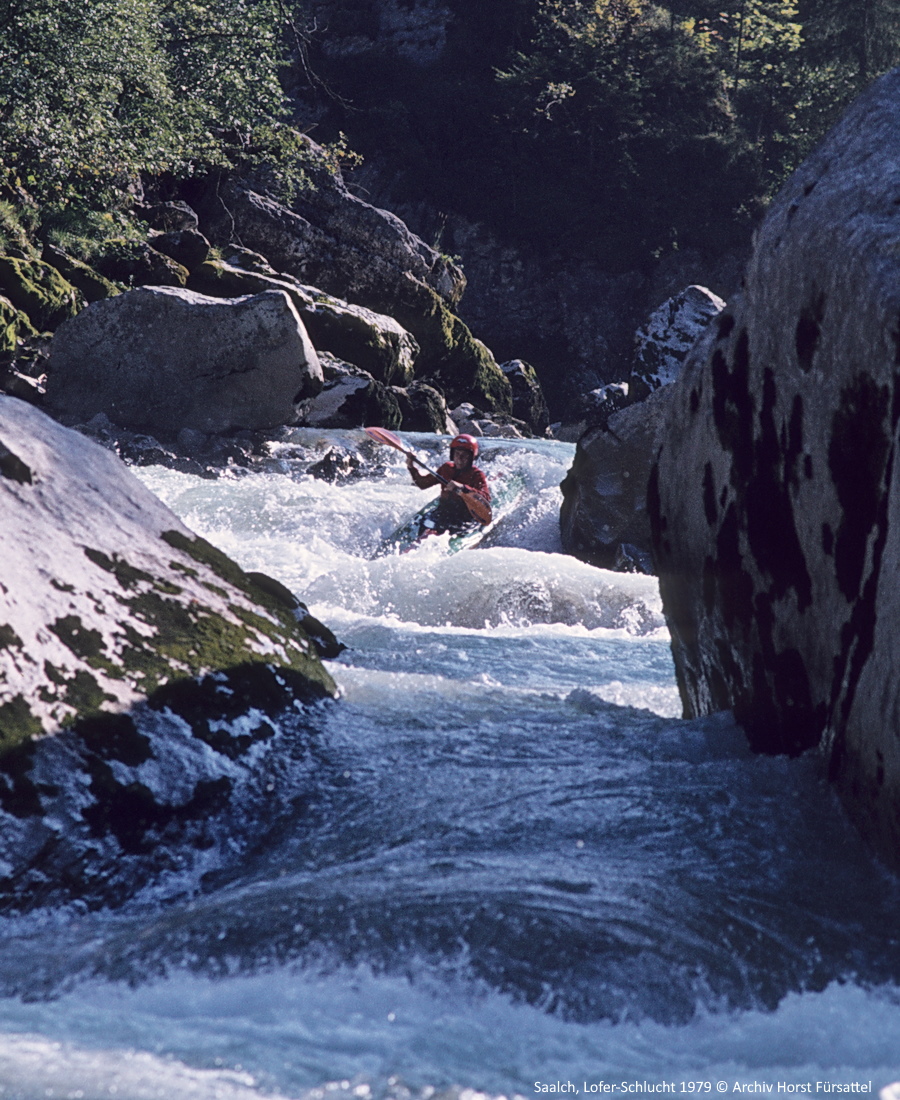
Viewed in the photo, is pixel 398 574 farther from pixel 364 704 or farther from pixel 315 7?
pixel 315 7

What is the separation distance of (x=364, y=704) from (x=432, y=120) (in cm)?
3303

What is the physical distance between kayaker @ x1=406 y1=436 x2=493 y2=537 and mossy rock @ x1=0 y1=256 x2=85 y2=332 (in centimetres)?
679

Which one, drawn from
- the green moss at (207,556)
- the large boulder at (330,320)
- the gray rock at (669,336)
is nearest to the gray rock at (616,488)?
the gray rock at (669,336)

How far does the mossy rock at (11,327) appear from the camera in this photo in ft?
39.2

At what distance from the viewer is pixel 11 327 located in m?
12.1

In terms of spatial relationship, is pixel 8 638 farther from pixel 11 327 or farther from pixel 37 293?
pixel 37 293

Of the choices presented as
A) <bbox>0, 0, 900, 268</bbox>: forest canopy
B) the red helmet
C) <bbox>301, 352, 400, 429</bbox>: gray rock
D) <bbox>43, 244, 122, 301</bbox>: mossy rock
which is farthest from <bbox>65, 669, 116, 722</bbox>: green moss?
<bbox>0, 0, 900, 268</bbox>: forest canopy

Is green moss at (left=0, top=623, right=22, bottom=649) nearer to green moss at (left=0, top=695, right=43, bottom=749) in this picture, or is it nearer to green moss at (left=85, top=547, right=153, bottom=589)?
green moss at (left=0, top=695, right=43, bottom=749)

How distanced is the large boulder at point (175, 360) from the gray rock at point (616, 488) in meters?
5.34

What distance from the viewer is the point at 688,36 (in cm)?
3125

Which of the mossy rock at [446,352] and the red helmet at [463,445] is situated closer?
the red helmet at [463,445]

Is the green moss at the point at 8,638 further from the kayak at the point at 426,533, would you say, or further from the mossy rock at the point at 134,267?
the mossy rock at the point at 134,267

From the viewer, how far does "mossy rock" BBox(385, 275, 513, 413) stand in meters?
18.9

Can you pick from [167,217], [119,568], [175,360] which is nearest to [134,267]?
[167,217]
